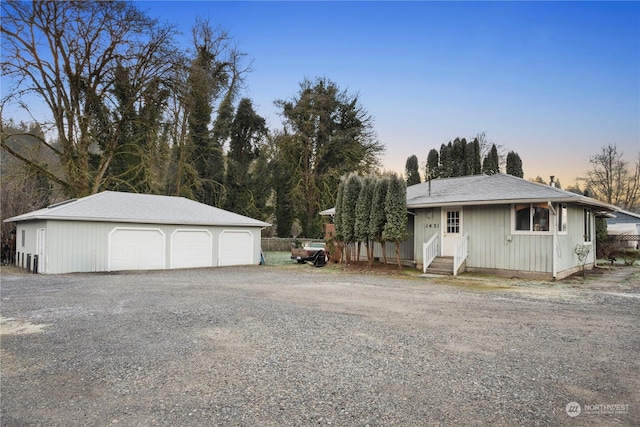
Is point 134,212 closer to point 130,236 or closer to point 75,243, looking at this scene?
point 130,236

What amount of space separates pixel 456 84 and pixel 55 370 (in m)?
16.9

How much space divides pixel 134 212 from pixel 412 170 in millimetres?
24978

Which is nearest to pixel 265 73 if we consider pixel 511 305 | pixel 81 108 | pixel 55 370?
pixel 81 108

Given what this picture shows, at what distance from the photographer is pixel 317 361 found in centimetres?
436

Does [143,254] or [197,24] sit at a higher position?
[197,24]

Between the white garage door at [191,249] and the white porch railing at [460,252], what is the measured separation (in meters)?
10.5

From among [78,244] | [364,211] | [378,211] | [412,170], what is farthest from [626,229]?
[78,244]

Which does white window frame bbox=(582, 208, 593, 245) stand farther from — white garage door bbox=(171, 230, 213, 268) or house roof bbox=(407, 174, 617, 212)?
white garage door bbox=(171, 230, 213, 268)

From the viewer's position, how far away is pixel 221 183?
29328 millimetres

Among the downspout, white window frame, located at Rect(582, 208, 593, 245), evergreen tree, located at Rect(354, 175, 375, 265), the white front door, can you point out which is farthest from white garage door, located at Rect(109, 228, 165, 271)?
white window frame, located at Rect(582, 208, 593, 245)

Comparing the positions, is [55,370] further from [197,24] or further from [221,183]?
[197,24]

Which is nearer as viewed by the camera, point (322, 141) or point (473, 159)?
point (322, 141)

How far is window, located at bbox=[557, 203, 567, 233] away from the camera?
40.8 ft

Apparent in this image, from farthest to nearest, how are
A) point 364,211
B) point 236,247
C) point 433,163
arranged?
point 433,163 → point 236,247 → point 364,211
